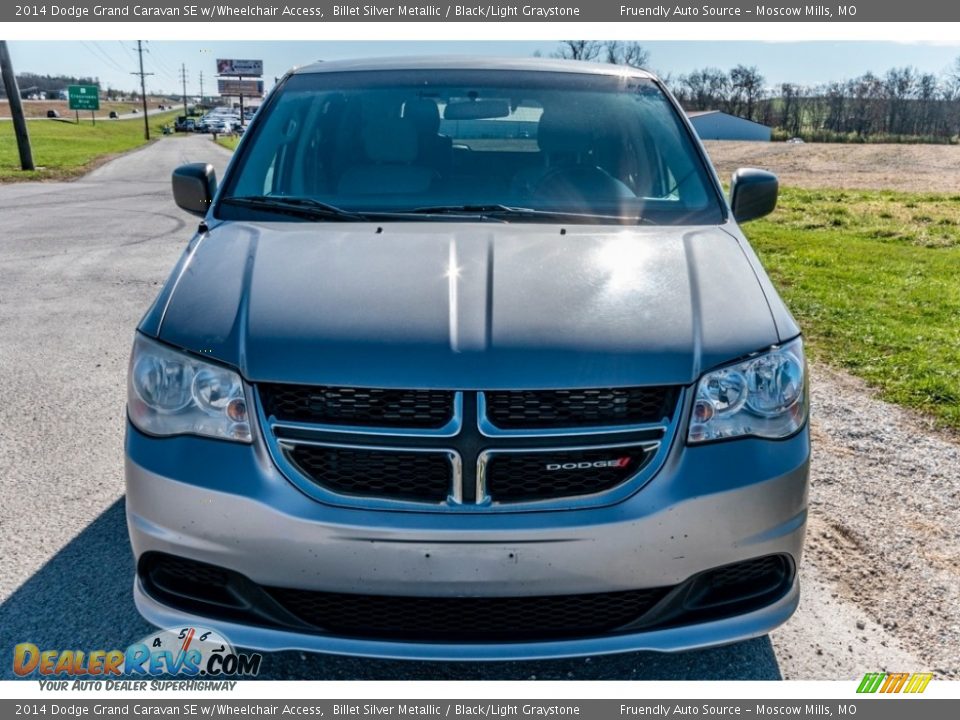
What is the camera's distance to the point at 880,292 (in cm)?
866

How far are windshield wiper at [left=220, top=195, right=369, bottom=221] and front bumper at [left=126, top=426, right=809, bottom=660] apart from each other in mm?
1130

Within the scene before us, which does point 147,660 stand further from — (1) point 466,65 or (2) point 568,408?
(1) point 466,65

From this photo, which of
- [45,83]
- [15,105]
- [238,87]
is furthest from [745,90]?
[45,83]

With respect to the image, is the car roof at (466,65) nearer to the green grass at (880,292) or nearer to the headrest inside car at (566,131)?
the headrest inside car at (566,131)

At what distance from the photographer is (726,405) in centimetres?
235

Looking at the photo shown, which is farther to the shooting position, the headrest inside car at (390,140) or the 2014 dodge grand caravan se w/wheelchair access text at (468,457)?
the headrest inside car at (390,140)

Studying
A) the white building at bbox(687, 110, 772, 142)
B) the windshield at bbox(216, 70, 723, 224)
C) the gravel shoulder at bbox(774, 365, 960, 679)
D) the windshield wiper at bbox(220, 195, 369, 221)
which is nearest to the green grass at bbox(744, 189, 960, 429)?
the gravel shoulder at bbox(774, 365, 960, 679)

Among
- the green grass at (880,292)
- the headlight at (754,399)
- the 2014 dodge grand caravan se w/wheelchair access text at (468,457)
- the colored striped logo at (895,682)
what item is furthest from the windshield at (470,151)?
the green grass at (880,292)

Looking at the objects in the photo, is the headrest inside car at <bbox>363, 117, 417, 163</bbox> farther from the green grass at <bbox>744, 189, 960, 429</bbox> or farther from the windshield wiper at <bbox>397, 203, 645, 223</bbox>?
the green grass at <bbox>744, 189, 960, 429</bbox>

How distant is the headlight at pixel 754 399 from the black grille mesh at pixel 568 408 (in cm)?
12

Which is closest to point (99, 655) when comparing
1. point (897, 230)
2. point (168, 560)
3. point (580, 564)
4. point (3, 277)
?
point (168, 560)

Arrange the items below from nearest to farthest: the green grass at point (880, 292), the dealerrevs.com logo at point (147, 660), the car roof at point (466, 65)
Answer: the dealerrevs.com logo at point (147, 660), the car roof at point (466, 65), the green grass at point (880, 292)

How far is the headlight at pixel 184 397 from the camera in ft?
7.63

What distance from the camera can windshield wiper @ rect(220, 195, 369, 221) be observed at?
3.15 m
